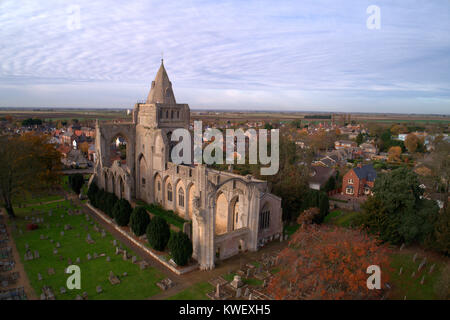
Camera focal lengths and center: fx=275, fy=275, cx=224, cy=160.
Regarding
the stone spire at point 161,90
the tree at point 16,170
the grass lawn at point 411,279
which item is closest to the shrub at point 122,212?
the tree at point 16,170

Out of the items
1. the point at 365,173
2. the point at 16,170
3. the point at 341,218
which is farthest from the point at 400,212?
the point at 16,170

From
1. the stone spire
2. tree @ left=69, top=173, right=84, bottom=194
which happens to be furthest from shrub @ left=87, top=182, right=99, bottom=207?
the stone spire

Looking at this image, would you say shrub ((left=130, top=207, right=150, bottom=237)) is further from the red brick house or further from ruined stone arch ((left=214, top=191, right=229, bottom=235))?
the red brick house

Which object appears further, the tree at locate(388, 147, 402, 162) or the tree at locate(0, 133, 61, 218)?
the tree at locate(388, 147, 402, 162)

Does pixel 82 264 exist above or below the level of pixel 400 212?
below

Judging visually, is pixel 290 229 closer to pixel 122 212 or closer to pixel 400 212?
pixel 400 212
